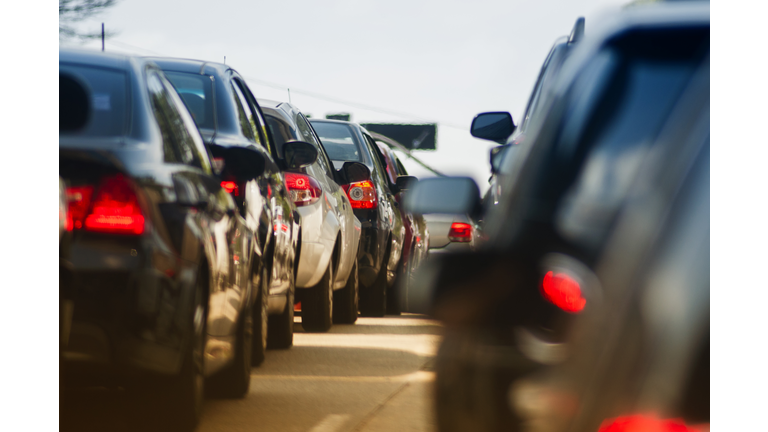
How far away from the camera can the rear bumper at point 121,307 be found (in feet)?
11.1

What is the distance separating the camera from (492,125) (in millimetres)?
8883

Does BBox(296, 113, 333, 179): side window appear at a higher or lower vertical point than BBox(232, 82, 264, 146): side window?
lower

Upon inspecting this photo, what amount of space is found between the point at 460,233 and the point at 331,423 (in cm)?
959

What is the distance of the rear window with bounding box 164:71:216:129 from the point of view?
596 centimetres

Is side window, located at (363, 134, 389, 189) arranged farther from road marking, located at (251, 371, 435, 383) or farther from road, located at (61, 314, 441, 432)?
road marking, located at (251, 371, 435, 383)

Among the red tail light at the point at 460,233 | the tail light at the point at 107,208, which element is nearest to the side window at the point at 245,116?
the tail light at the point at 107,208

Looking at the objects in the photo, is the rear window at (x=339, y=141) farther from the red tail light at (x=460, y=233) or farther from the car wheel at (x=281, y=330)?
the red tail light at (x=460, y=233)

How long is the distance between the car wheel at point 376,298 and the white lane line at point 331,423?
5826mm

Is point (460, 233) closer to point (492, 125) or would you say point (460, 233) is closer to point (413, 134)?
point (492, 125)

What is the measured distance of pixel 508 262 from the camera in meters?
2.45

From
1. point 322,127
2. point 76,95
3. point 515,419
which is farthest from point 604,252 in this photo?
point 322,127

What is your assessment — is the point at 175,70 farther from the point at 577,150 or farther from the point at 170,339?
the point at 577,150

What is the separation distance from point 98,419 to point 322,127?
625cm

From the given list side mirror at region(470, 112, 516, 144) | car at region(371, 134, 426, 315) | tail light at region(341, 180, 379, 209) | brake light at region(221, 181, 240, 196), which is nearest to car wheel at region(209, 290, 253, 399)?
brake light at region(221, 181, 240, 196)
